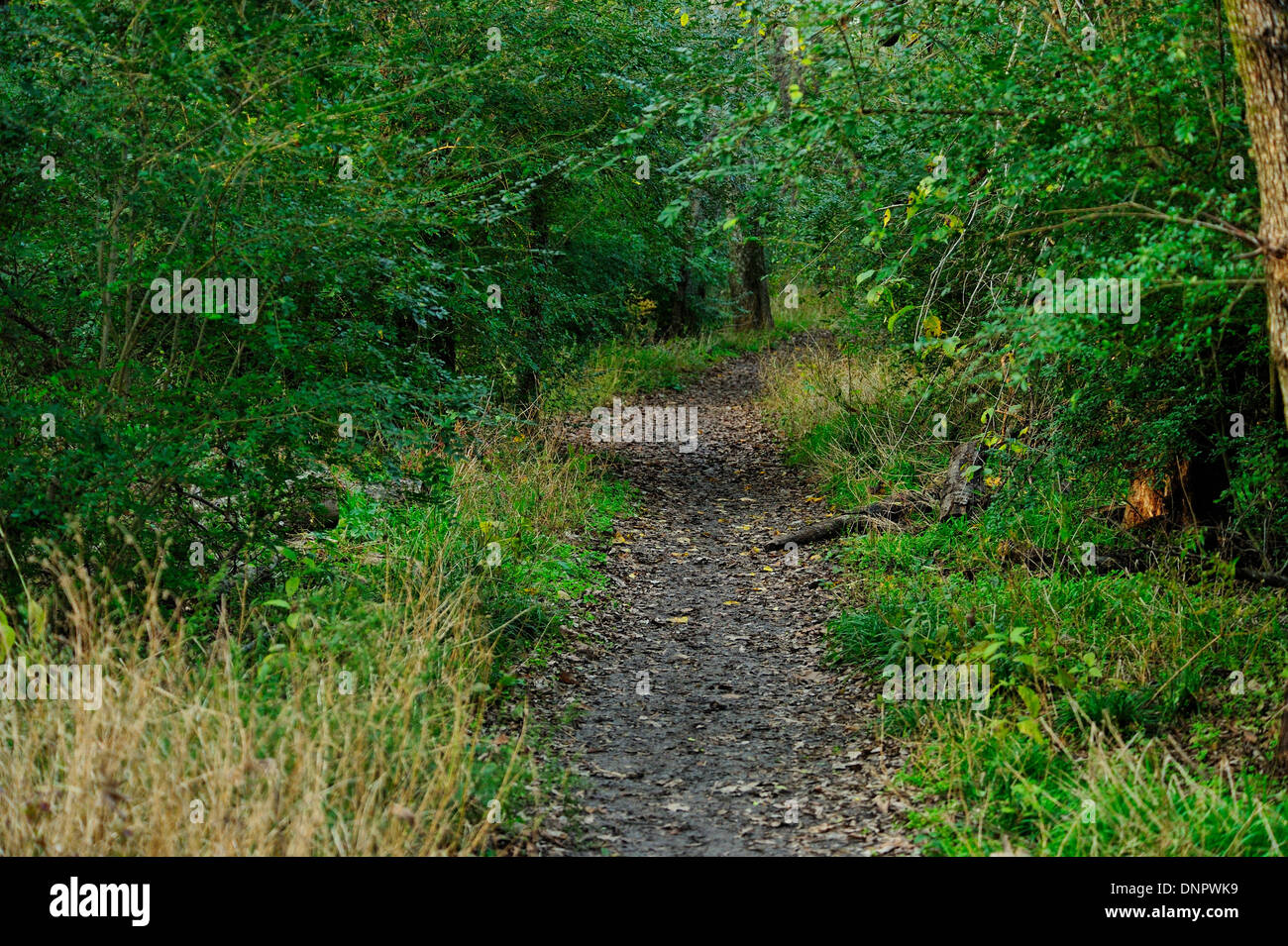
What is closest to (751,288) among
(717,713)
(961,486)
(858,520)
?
(858,520)

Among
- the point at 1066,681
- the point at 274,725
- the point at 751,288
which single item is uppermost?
the point at 751,288

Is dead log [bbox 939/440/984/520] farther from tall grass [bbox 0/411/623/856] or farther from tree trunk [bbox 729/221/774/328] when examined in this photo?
tree trunk [bbox 729/221/774/328]

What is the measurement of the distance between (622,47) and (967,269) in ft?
15.5

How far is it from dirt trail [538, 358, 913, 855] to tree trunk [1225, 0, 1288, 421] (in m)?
2.76

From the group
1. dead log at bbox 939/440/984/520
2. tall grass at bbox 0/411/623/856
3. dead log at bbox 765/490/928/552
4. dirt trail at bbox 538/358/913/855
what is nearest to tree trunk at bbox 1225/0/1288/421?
dirt trail at bbox 538/358/913/855

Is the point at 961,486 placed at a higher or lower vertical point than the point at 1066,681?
higher

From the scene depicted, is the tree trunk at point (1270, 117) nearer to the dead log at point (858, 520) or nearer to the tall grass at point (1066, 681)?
the tall grass at point (1066, 681)

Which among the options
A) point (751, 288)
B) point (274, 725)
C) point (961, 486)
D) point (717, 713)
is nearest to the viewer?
point (274, 725)

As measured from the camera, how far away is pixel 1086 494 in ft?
26.2

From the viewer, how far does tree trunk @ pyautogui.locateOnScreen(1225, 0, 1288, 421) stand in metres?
3.96

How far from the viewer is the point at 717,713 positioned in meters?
6.20

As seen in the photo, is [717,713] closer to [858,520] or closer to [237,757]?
[237,757]

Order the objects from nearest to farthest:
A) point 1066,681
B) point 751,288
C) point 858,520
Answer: point 1066,681
point 858,520
point 751,288

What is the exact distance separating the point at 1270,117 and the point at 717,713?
4.14 meters
